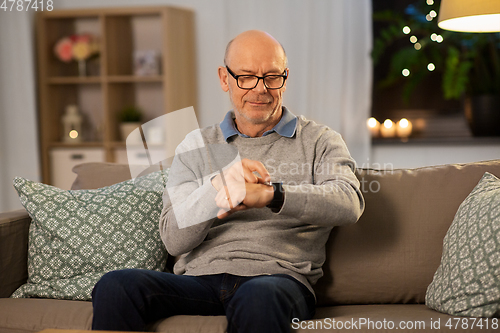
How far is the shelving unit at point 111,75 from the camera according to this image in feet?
11.3

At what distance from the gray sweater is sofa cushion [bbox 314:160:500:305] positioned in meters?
0.11

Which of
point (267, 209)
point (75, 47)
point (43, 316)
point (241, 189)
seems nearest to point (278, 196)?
point (241, 189)

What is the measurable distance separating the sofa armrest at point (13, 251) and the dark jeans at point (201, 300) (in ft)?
1.60

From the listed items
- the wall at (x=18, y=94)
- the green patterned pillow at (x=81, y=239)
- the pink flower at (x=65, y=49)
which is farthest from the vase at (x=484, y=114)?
the wall at (x=18, y=94)

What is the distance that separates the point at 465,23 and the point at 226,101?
2.13 m

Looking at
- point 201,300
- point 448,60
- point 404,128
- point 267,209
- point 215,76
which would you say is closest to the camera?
point 201,300

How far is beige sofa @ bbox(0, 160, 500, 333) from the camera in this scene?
1405mm

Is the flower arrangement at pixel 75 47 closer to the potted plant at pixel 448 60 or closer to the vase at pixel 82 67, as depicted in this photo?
the vase at pixel 82 67

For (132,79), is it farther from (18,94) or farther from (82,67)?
(18,94)

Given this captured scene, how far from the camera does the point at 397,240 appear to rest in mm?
1473

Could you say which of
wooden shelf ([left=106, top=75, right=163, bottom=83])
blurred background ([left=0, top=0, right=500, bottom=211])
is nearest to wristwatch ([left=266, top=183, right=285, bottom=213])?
blurred background ([left=0, top=0, right=500, bottom=211])

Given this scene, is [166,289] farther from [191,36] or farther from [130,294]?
[191,36]

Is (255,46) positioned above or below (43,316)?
above

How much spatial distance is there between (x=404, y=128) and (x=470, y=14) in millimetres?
1841
